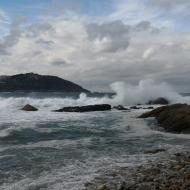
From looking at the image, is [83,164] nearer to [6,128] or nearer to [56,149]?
[56,149]

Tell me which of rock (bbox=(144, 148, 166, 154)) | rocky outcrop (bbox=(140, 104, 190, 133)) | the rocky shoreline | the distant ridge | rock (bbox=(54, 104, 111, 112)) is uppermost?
the distant ridge

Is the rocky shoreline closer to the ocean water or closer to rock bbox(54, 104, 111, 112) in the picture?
the ocean water

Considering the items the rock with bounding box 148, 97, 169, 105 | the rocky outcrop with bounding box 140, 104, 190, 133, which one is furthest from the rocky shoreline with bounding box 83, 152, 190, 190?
the rock with bounding box 148, 97, 169, 105

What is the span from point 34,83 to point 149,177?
145m

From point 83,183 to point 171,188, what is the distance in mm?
2354

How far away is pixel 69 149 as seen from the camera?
16.1 metres

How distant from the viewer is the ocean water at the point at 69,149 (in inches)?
446

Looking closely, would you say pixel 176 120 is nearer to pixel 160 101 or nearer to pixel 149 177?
pixel 149 177

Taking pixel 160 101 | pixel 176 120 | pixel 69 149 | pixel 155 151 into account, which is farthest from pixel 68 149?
pixel 160 101

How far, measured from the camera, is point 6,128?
23.1 metres

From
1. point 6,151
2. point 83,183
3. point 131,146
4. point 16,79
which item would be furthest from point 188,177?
point 16,79

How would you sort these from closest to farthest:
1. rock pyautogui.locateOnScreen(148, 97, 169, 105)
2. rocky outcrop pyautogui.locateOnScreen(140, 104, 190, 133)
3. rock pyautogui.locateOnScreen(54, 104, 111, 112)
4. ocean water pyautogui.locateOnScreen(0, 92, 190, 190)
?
ocean water pyautogui.locateOnScreen(0, 92, 190, 190) → rocky outcrop pyautogui.locateOnScreen(140, 104, 190, 133) → rock pyautogui.locateOnScreen(54, 104, 111, 112) → rock pyautogui.locateOnScreen(148, 97, 169, 105)

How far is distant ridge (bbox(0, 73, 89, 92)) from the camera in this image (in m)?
148

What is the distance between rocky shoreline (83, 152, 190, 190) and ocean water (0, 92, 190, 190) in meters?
0.49
